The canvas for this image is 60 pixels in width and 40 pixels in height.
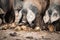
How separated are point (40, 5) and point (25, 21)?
0.21 meters

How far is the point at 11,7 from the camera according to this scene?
6.34ft

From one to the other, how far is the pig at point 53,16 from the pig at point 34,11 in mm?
78

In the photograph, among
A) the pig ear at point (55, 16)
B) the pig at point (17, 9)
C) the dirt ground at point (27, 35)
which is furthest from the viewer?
the pig at point (17, 9)

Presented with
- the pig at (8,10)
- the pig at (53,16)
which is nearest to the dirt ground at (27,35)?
the pig at (53,16)

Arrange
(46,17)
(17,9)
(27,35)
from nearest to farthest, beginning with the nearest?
1. (27,35)
2. (46,17)
3. (17,9)

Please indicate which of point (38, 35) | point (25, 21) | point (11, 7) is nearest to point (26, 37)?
point (38, 35)

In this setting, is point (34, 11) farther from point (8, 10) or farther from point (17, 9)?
point (8, 10)

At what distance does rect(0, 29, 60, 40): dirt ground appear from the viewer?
1533 millimetres

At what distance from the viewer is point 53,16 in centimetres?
166

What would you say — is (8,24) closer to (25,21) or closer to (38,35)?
(25,21)

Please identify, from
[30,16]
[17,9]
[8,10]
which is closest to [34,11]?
[30,16]

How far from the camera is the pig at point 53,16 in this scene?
1.66m

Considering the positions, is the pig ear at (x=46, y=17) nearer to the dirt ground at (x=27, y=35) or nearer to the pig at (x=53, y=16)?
the pig at (x=53, y=16)

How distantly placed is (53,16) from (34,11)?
7.8 inches
